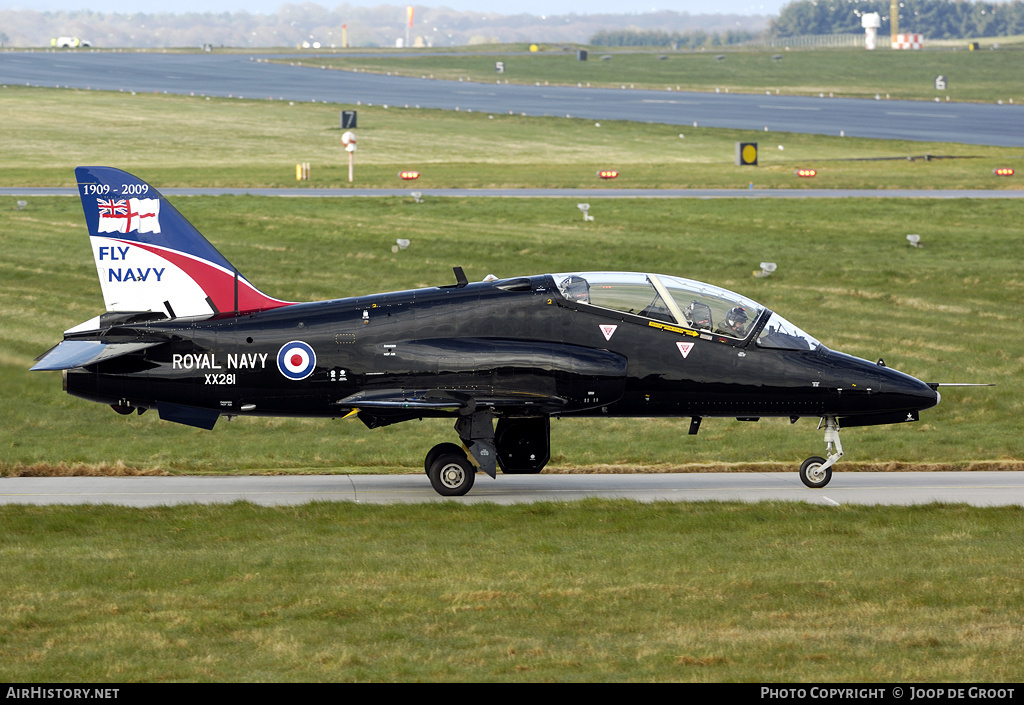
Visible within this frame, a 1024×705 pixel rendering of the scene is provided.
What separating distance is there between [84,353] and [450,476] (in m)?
6.16

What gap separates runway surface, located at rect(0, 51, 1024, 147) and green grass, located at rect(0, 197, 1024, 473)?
51142 millimetres

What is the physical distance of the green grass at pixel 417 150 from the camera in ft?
219

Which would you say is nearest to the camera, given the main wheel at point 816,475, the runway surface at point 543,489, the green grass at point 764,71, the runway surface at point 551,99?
the runway surface at point 543,489

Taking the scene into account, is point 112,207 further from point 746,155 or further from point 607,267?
point 746,155

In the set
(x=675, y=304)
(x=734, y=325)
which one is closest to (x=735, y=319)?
(x=734, y=325)

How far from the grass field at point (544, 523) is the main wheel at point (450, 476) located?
106 centimetres

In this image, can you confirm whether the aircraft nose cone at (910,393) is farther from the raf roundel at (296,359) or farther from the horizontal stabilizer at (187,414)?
the horizontal stabilizer at (187,414)

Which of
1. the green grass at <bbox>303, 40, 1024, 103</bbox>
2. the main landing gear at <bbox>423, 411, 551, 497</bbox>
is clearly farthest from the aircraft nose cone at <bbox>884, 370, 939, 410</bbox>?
the green grass at <bbox>303, 40, 1024, 103</bbox>

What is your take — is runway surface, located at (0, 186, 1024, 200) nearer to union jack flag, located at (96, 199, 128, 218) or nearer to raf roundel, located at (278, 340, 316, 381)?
union jack flag, located at (96, 199, 128, 218)

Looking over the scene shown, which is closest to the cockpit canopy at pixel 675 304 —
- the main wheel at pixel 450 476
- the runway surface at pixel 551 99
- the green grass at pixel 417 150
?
the main wheel at pixel 450 476

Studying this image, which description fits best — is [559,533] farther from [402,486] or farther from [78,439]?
[78,439]

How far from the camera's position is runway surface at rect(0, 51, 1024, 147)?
107m

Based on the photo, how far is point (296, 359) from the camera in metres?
19.2

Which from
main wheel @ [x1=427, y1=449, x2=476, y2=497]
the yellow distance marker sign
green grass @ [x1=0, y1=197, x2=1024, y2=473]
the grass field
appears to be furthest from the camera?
the yellow distance marker sign
